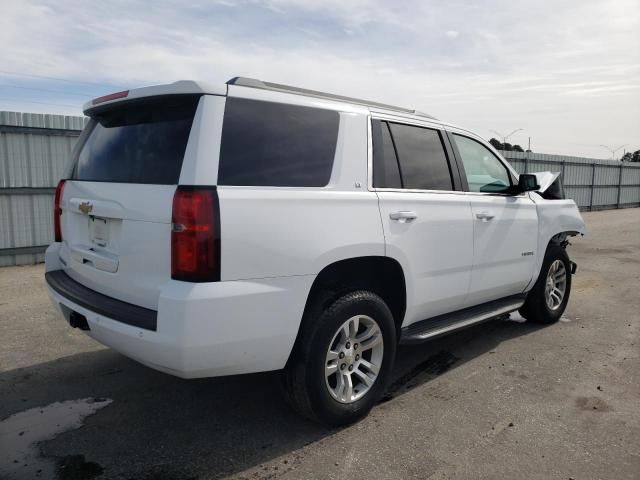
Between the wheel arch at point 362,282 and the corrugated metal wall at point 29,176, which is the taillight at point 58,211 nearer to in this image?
the wheel arch at point 362,282

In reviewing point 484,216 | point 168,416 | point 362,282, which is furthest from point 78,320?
point 484,216

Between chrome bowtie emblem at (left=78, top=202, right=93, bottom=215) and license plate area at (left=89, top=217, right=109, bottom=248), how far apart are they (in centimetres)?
5

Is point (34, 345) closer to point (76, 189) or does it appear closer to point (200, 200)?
point (76, 189)

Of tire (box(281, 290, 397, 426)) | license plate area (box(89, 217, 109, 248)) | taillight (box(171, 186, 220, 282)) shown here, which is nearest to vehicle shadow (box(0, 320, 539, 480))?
tire (box(281, 290, 397, 426))

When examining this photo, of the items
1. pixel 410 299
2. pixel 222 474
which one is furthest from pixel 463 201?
pixel 222 474

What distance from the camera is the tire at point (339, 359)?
2.98 metres

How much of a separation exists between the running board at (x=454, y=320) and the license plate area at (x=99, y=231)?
2027mm

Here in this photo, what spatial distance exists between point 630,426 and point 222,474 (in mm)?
2538

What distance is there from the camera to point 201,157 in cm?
261

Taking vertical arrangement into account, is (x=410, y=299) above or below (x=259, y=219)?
below

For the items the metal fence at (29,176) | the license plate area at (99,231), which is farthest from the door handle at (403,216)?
the metal fence at (29,176)

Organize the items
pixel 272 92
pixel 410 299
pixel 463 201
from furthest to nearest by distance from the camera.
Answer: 1. pixel 463 201
2. pixel 410 299
3. pixel 272 92

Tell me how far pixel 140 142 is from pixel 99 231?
1.94ft

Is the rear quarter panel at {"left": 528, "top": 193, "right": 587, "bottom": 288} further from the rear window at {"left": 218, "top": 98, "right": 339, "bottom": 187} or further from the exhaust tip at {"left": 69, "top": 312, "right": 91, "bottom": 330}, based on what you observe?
the exhaust tip at {"left": 69, "top": 312, "right": 91, "bottom": 330}
